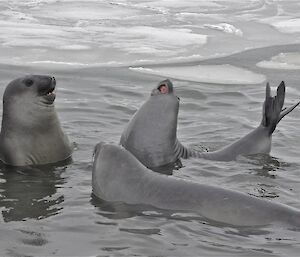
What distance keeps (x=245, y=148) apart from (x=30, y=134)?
6.28ft

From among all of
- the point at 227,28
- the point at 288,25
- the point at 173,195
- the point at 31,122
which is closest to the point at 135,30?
the point at 227,28

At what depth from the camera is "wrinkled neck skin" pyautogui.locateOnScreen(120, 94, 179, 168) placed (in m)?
6.15

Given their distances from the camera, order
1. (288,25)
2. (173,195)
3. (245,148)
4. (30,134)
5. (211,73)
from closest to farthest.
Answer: (173,195) → (30,134) → (245,148) → (211,73) → (288,25)

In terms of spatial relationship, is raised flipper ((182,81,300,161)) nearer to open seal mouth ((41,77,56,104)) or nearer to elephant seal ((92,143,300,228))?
open seal mouth ((41,77,56,104))

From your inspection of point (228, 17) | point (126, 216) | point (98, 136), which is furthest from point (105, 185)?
point (228, 17)

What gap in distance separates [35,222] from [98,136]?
2461 mm

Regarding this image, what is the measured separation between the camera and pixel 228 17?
1377 centimetres

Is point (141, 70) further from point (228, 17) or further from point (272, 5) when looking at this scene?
point (272, 5)

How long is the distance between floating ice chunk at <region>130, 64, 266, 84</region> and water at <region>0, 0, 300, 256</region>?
0.05 feet

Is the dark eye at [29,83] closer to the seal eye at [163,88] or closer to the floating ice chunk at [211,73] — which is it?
the seal eye at [163,88]

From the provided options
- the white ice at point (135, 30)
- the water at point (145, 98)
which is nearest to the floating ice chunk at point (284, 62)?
the water at point (145, 98)

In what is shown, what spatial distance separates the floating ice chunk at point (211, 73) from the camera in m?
9.45

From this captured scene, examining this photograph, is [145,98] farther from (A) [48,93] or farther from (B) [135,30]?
(B) [135,30]

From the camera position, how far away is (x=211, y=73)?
9.70m
